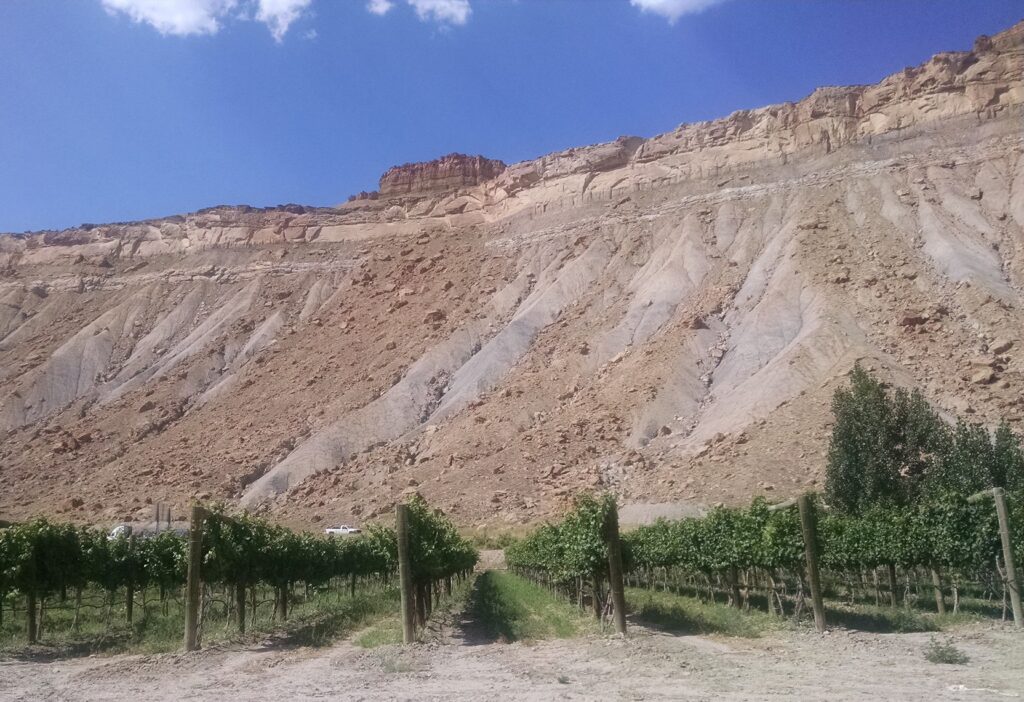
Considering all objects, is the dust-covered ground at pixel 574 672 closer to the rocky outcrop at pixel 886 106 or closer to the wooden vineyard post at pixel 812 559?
the wooden vineyard post at pixel 812 559

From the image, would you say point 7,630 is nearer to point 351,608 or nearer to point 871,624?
point 351,608

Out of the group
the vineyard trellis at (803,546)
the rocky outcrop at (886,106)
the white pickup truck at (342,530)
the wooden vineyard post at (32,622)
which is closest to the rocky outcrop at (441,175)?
the rocky outcrop at (886,106)

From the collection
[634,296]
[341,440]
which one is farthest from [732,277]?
[341,440]

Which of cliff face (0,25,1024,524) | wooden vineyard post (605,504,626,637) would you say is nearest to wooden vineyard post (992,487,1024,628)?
wooden vineyard post (605,504,626,637)

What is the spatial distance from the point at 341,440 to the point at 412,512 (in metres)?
31.2

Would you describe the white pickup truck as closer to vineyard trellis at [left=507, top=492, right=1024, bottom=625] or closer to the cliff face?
the cliff face

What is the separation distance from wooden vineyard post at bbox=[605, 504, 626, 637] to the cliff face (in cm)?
1818

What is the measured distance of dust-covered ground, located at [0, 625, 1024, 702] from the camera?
9.32m

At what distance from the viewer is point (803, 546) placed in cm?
1628

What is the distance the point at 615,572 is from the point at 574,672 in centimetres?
326

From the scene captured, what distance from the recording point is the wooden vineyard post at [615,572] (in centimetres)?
1355

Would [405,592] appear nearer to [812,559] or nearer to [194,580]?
[194,580]

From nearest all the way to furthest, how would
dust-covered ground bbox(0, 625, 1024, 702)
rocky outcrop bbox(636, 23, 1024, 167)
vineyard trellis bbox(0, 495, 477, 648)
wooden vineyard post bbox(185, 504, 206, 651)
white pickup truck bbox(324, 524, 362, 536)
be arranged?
1. dust-covered ground bbox(0, 625, 1024, 702)
2. wooden vineyard post bbox(185, 504, 206, 651)
3. vineyard trellis bbox(0, 495, 477, 648)
4. white pickup truck bbox(324, 524, 362, 536)
5. rocky outcrop bbox(636, 23, 1024, 167)

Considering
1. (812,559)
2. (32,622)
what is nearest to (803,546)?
(812,559)
